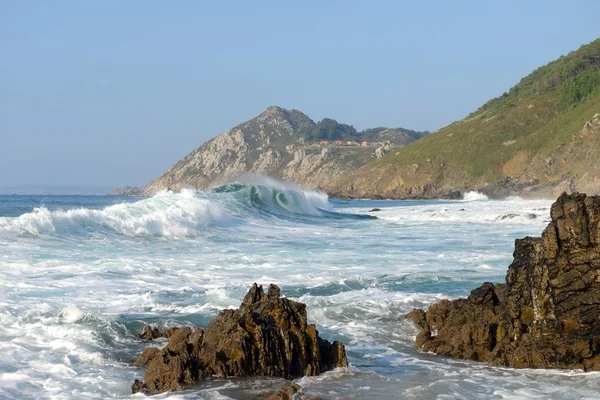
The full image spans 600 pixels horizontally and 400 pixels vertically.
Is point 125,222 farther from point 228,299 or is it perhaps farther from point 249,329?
point 249,329

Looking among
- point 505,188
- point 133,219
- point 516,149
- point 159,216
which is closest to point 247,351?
point 133,219

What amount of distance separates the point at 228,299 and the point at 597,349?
22.9 ft

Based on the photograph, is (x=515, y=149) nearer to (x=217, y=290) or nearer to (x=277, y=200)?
(x=277, y=200)

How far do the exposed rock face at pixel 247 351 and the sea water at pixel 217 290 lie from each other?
0.21 meters

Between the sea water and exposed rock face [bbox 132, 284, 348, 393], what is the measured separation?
0.21m

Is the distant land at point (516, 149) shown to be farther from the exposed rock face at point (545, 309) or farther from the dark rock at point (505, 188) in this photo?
the exposed rock face at point (545, 309)

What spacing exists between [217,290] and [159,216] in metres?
15.7

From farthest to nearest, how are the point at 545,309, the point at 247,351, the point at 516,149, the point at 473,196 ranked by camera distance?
the point at 516,149 < the point at 473,196 < the point at 545,309 < the point at 247,351

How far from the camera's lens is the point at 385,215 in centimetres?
5141

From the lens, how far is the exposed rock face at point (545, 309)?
10.4 metres

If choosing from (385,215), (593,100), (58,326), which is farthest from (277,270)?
(593,100)

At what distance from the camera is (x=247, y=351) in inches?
387

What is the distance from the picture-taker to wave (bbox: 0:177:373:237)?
84.3 ft

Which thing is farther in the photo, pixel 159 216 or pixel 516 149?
pixel 516 149
